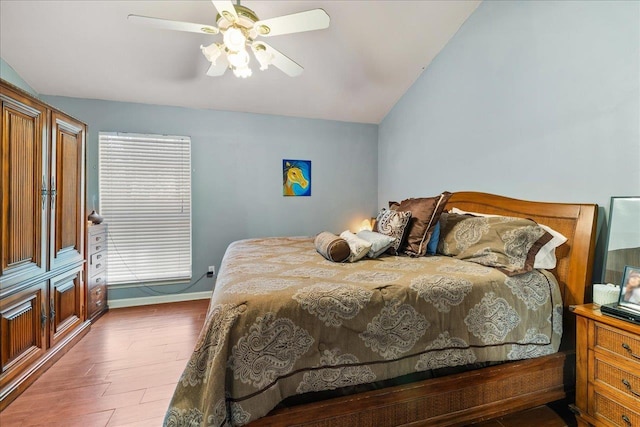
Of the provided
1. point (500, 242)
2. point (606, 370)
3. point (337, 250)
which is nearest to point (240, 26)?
point (337, 250)

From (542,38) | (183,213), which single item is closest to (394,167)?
(542,38)

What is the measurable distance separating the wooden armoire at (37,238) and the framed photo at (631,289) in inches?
136

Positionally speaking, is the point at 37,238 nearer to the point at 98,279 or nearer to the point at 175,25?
the point at 98,279

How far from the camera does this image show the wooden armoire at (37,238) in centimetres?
179

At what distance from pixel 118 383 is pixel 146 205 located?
6.96 feet

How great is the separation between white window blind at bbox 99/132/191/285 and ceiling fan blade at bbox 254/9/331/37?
7.14ft

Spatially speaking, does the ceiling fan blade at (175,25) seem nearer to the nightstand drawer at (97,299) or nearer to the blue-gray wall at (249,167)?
the blue-gray wall at (249,167)

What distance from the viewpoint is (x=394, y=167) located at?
12.9 ft

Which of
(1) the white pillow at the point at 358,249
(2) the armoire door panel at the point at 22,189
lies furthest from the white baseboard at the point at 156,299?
(1) the white pillow at the point at 358,249

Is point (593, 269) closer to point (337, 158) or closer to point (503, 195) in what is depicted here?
point (503, 195)

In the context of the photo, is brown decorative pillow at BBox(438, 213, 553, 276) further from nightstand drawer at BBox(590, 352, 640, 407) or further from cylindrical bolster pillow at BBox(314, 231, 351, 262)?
cylindrical bolster pillow at BBox(314, 231, 351, 262)

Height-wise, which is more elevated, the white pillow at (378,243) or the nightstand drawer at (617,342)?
the white pillow at (378,243)

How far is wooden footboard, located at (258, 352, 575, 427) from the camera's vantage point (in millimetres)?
1214

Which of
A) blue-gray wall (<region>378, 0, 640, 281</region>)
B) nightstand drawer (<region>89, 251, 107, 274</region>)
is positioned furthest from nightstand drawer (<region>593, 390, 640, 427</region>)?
nightstand drawer (<region>89, 251, 107, 274</region>)
